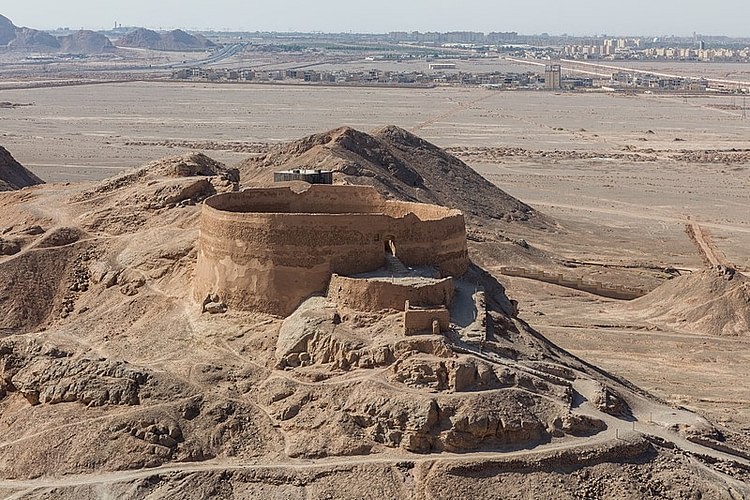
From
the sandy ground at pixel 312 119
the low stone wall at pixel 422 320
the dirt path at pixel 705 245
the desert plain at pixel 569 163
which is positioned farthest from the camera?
the sandy ground at pixel 312 119

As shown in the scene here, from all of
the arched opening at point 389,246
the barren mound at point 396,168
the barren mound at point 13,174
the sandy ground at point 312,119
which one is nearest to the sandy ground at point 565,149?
the sandy ground at point 312,119

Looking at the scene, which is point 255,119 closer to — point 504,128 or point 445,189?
point 504,128

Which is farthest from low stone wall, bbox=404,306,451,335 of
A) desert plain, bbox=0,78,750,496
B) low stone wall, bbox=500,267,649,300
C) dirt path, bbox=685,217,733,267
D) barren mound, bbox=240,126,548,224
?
dirt path, bbox=685,217,733,267

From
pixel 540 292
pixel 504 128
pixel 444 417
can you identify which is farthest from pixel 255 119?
pixel 444 417

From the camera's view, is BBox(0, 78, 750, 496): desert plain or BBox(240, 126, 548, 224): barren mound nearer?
BBox(0, 78, 750, 496): desert plain

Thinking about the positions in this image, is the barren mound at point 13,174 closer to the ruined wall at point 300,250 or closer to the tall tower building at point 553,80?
the ruined wall at point 300,250

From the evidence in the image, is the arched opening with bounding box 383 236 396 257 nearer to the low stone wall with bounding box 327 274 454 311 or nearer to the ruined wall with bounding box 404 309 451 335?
the low stone wall with bounding box 327 274 454 311
